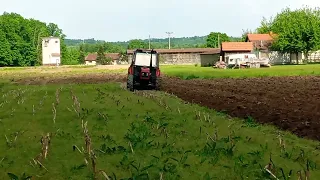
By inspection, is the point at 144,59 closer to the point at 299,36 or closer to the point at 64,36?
the point at 299,36

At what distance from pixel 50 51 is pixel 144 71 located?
281ft

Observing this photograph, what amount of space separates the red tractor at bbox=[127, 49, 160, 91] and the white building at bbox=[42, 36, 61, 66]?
8198 centimetres

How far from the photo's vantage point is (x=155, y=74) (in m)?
23.8

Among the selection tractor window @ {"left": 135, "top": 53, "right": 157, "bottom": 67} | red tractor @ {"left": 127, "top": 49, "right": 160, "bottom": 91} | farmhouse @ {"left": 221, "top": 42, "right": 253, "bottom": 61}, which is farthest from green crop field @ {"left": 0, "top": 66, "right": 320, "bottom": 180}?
farmhouse @ {"left": 221, "top": 42, "right": 253, "bottom": 61}

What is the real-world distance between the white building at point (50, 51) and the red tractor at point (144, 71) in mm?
81983

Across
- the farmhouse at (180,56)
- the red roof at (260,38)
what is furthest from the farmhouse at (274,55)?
the farmhouse at (180,56)

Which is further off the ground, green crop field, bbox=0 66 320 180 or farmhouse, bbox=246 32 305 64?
farmhouse, bbox=246 32 305 64

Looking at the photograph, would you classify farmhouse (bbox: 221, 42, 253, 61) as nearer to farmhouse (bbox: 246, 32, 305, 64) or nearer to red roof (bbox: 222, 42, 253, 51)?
red roof (bbox: 222, 42, 253, 51)

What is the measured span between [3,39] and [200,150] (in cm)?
10021

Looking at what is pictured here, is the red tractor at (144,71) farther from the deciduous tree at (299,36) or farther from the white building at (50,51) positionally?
the white building at (50,51)

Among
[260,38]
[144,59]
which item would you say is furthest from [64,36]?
[144,59]

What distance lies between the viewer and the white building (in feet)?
341

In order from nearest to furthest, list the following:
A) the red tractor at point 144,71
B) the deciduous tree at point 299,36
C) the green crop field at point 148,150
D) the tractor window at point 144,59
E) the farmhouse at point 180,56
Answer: the green crop field at point 148,150 → the red tractor at point 144,71 → the tractor window at point 144,59 → the deciduous tree at point 299,36 → the farmhouse at point 180,56

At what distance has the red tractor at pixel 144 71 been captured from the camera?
23.7 metres
